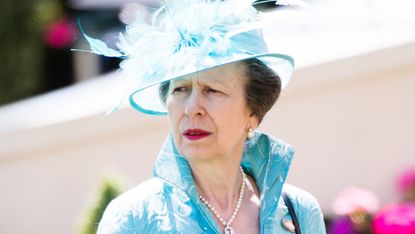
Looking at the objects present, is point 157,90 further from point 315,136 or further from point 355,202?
point 315,136

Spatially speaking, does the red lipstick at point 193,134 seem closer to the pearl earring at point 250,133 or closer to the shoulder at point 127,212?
the shoulder at point 127,212

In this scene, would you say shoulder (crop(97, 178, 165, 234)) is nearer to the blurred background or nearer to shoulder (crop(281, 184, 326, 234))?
shoulder (crop(281, 184, 326, 234))

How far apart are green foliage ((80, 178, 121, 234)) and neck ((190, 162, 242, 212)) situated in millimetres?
988

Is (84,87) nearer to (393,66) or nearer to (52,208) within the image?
(52,208)

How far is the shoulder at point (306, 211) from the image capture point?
375 centimetres

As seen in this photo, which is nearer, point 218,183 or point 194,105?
point 194,105

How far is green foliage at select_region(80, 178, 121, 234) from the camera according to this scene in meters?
4.50

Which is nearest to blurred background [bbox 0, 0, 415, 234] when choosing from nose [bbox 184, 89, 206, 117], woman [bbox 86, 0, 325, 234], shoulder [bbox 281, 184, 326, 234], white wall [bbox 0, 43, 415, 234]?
white wall [bbox 0, 43, 415, 234]

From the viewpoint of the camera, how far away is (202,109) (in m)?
3.46

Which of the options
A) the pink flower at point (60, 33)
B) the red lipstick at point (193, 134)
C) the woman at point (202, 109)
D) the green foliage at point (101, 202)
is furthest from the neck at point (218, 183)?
the pink flower at point (60, 33)

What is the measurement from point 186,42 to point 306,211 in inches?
28.3

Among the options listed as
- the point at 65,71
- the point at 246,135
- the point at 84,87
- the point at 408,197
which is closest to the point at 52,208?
the point at 84,87

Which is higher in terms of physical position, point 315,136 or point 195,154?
point 195,154

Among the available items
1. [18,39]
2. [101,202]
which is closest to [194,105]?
[101,202]
